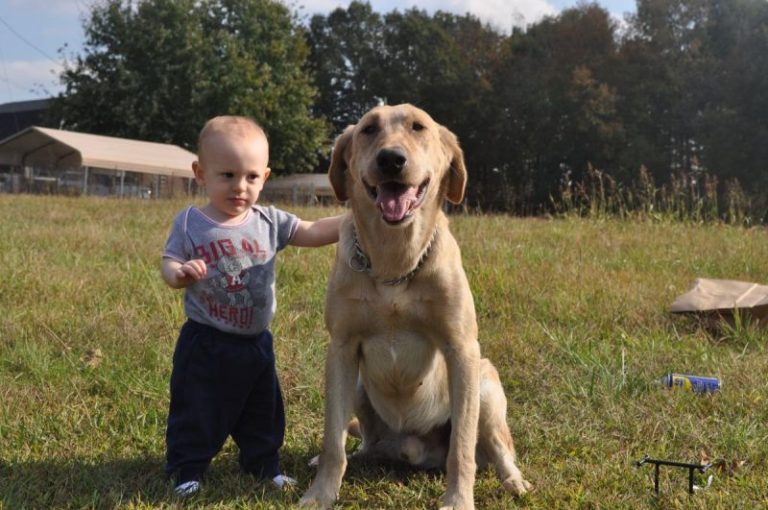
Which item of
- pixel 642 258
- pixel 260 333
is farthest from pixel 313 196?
pixel 260 333

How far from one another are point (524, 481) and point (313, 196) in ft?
25.4

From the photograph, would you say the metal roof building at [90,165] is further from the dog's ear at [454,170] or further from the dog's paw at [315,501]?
the dog's paw at [315,501]

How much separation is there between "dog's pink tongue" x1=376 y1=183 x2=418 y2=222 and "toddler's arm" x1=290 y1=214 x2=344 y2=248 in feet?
1.23

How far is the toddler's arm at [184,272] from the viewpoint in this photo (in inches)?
96.2

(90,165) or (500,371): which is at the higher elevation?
(90,165)

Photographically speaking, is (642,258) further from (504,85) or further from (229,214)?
(504,85)

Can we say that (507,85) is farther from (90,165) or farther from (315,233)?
(315,233)

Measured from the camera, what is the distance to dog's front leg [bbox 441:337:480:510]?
2555mm

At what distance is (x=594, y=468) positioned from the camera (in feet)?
9.48

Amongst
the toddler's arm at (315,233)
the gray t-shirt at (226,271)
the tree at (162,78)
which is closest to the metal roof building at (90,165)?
the tree at (162,78)

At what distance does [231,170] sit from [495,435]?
4.54 feet

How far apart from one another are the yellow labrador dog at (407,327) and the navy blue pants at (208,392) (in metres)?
0.28

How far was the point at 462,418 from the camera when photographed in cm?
263

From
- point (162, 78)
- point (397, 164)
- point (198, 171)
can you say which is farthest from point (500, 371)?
point (162, 78)
